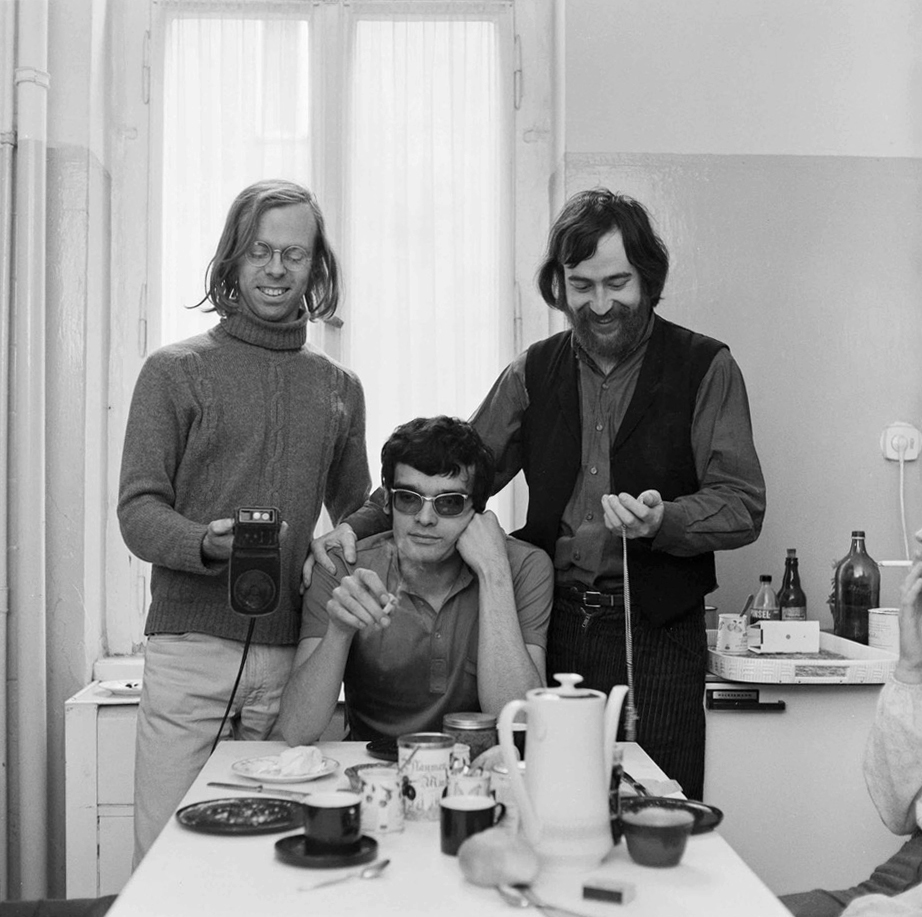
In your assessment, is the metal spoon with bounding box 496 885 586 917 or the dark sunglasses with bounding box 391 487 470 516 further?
the dark sunglasses with bounding box 391 487 470 516

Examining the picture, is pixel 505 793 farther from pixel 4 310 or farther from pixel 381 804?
pixel 4 310

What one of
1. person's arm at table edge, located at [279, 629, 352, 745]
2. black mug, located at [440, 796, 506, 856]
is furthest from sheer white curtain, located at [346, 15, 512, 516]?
black mug, located at [440, 796, 506, 856]

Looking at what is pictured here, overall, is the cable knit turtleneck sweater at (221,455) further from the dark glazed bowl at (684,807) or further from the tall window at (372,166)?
the tall window at (372,166)

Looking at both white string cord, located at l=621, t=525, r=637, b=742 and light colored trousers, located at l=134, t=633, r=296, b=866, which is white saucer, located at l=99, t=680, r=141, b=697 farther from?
white string cord, located at l=621, t=525, r=637, b=742

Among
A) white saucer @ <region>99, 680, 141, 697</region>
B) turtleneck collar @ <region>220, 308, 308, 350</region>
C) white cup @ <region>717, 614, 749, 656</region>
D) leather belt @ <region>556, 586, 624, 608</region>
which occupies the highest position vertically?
turtleneck collar @ <region>220, 308, 308, 350</region>

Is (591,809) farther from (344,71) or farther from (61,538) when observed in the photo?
(344,71)

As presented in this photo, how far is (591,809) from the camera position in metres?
1.31

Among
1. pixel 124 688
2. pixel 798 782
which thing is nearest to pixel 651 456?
pixel 798 782

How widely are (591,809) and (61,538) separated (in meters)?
2.07

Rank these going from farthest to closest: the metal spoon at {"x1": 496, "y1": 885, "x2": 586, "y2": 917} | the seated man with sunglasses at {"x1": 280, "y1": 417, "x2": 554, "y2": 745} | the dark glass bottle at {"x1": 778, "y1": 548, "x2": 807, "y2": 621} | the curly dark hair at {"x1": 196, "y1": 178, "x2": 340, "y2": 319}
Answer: the dark glass bottle at {"x1": 778, "y1": 548, "x2": 807, "y2": 621}
the curly dark hair at {"x1": 196, "y1": 178, "x2": 340, "y2": 319}
the seated man with sunglasses at {"x1": 280, "y1": 417, "x2": 554, "y2": 745}
the metal spoon at {"x1": 496, "y1": 885, "x2": 586, "y2": 917}

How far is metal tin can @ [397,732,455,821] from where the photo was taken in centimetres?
154

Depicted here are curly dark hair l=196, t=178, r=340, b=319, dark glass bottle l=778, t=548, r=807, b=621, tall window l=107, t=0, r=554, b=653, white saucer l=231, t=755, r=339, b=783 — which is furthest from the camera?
tall window l=107, t=0, r=554, b=653

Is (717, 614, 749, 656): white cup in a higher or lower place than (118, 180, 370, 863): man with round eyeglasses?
lower

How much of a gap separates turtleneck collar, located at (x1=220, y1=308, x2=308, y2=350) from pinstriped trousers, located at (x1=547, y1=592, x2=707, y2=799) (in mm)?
753
